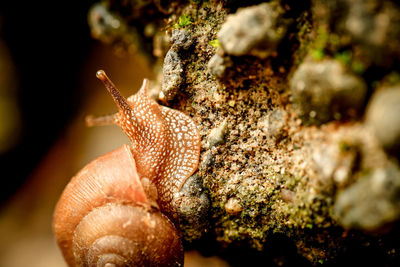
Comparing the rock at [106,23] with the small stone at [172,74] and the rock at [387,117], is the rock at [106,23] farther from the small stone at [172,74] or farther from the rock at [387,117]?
the rock at [387,117]

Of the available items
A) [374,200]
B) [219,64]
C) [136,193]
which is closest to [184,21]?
[219,64]

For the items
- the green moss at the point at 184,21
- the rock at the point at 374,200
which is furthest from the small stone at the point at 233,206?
the green moss at the point at 184,21

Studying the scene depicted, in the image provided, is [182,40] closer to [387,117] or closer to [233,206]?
[233,206]

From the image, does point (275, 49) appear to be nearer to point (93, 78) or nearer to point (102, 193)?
point (102, 193)

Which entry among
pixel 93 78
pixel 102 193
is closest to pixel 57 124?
pixel 93 78

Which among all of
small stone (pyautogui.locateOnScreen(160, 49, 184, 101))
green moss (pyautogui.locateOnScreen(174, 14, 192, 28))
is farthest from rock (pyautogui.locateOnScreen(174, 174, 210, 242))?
green moss (pyautogui.locateOnScreen(174, 14, 192, 28))

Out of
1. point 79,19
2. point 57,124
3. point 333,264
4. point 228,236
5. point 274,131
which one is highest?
point 79,19
